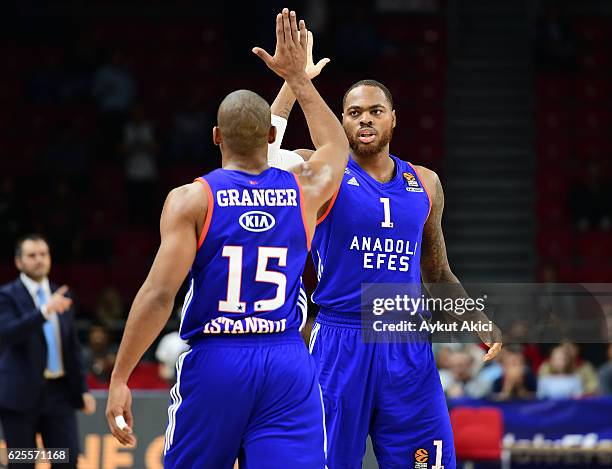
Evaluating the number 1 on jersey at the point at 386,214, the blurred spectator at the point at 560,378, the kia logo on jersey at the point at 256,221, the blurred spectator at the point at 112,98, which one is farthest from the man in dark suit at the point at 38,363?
the blurred spectator at the point at 112,98

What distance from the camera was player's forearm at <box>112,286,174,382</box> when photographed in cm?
468

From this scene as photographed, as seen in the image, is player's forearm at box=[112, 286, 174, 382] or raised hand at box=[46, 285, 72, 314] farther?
raised hand at box=[46, 285, 72, 314]

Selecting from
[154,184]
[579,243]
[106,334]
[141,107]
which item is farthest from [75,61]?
[579,243]

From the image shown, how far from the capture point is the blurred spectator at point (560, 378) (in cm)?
1131

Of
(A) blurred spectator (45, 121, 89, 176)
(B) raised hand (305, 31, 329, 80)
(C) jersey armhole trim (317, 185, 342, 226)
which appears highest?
(A) blurred spectator (45, 121, 89, 176)

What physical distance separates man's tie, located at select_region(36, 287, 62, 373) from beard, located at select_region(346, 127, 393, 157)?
337 centimetres

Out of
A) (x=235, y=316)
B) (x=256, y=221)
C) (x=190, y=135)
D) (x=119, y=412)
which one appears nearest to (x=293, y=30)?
(x=256, y=221)

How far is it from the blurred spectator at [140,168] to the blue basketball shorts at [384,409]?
1016cm

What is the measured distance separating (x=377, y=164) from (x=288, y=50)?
124cm

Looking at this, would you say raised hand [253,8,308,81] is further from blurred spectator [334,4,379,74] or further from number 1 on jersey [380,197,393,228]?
blurred spectator [334,4,379,74]

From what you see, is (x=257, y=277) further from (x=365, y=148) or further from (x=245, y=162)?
(x=365, y=148)

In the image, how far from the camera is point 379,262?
6.09 m

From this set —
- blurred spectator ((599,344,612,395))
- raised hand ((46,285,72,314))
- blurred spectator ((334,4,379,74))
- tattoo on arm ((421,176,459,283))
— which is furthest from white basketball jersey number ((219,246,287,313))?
blurred spectator ((334,4,379,74))

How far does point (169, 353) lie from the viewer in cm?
1166
